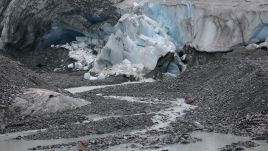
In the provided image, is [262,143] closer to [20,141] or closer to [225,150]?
[225,150]

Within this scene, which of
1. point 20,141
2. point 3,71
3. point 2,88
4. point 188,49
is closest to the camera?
point 20,141

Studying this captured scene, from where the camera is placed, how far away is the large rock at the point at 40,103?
1953cm

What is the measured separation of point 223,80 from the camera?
24.2 meters

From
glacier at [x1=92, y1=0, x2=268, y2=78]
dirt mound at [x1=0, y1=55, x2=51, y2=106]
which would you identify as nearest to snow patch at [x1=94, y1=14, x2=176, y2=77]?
glacier at [x1=92, y1=0, x2=268, y2=78]

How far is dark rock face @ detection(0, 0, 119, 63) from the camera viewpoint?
39.8 metres

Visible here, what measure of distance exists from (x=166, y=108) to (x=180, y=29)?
42.4ft

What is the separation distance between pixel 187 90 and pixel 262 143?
12.0m

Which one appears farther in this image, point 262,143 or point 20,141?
point 20,141

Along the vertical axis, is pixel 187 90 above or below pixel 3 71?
below

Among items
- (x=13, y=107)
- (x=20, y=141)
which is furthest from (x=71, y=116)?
(x=20, y=141)

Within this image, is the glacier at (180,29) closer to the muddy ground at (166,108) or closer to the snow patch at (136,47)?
the snow patch at (136,47)

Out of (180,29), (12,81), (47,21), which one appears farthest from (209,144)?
(47,21)

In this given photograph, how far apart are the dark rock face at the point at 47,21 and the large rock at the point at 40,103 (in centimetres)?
1886

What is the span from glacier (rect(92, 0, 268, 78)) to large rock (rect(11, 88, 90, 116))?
12131 mm
